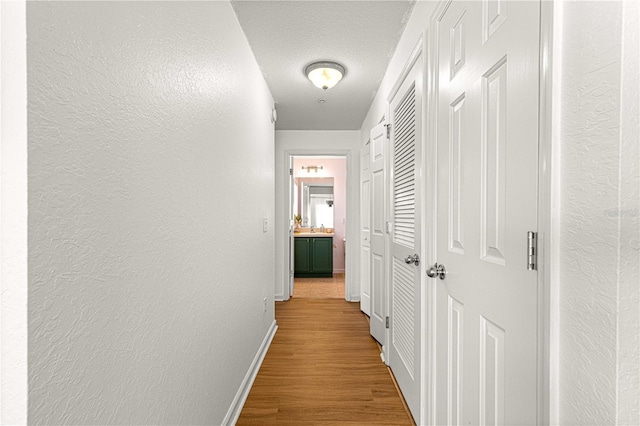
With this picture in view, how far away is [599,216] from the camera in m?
0.61

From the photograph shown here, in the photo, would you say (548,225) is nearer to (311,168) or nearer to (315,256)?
(315,256)

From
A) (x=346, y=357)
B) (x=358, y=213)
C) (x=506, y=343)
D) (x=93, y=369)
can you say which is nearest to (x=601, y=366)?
(x=506, y=343)

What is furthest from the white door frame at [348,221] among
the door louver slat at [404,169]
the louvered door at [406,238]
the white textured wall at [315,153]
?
the door louver slat at [404,169]

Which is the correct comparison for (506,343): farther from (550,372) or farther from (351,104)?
(351,104)

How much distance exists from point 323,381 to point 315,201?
485 centimetres

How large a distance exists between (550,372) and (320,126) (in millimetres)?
3641

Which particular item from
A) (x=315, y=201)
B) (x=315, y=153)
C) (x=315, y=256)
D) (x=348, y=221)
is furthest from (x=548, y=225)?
(x=315, y=201)

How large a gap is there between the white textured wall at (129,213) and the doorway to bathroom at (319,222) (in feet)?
12.7

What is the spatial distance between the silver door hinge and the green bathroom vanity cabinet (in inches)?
195

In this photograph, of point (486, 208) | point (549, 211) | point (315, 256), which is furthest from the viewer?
point (315, 256)

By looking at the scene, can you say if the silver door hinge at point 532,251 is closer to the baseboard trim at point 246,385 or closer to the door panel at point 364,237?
the baseboard trim at point 246,385

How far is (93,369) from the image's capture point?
68 cm

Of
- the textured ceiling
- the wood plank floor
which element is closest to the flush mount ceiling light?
the textured ceiling
